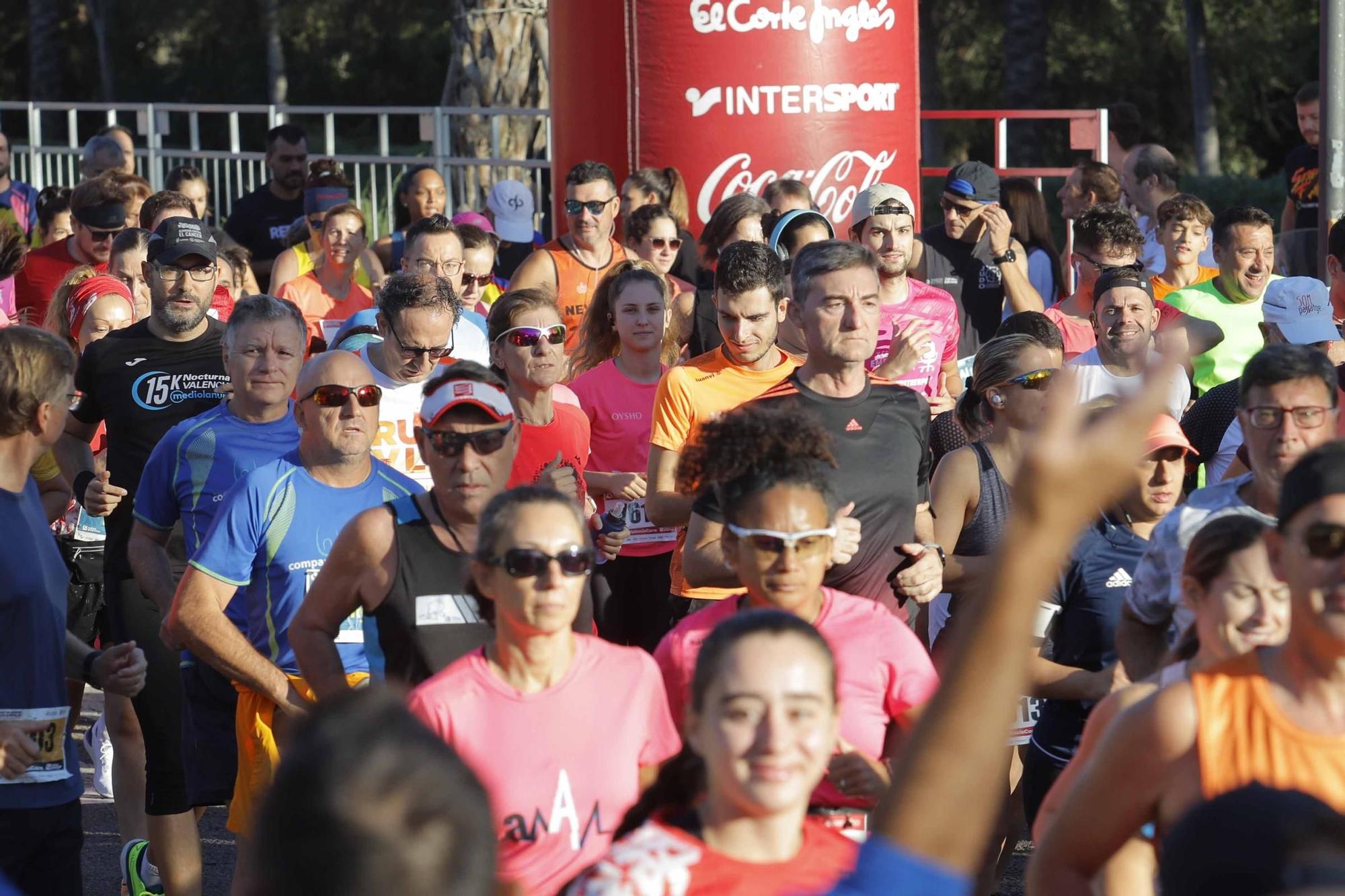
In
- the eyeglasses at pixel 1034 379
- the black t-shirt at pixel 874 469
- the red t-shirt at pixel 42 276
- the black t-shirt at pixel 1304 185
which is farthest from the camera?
the black t-shirt at pixel 1304 185

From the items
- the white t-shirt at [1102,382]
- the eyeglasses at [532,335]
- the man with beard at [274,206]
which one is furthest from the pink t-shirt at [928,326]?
the man with beard at [274,206]

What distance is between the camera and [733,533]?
4172 mm

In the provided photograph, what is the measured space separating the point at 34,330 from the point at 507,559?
1.46 meters

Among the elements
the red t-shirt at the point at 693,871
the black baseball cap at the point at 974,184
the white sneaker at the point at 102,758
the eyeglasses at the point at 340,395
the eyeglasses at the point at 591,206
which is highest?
the black baseball cap at the point at 974,184

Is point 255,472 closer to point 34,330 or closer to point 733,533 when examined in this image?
point 34,330

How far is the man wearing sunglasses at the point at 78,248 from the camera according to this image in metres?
9.41

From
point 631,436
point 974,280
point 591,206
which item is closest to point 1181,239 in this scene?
point 974,280

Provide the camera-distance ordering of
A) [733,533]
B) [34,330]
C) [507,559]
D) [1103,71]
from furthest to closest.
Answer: [1103,71], [34,330], [733,533], [507,559]

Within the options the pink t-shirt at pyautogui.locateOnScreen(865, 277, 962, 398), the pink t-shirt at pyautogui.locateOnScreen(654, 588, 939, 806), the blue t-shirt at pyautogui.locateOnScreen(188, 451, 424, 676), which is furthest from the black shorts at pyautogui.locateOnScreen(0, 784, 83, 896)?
the pink t-shirt at pyautogui.locateOnScreen(865, 277, 962, 398)

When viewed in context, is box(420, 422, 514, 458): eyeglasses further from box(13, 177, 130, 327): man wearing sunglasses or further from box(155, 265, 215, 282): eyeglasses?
box(13, 177, 130, 327): man wearing sunglasses

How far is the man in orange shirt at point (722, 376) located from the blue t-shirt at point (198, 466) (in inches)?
44.4

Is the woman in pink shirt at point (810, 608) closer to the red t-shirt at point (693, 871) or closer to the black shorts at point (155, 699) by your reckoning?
the red t-shirt at point (693, 871)

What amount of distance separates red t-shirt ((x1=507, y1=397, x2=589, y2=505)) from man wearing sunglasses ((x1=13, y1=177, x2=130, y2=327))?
11.8 ft

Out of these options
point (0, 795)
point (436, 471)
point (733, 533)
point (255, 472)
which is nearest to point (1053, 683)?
point (733, 533)
